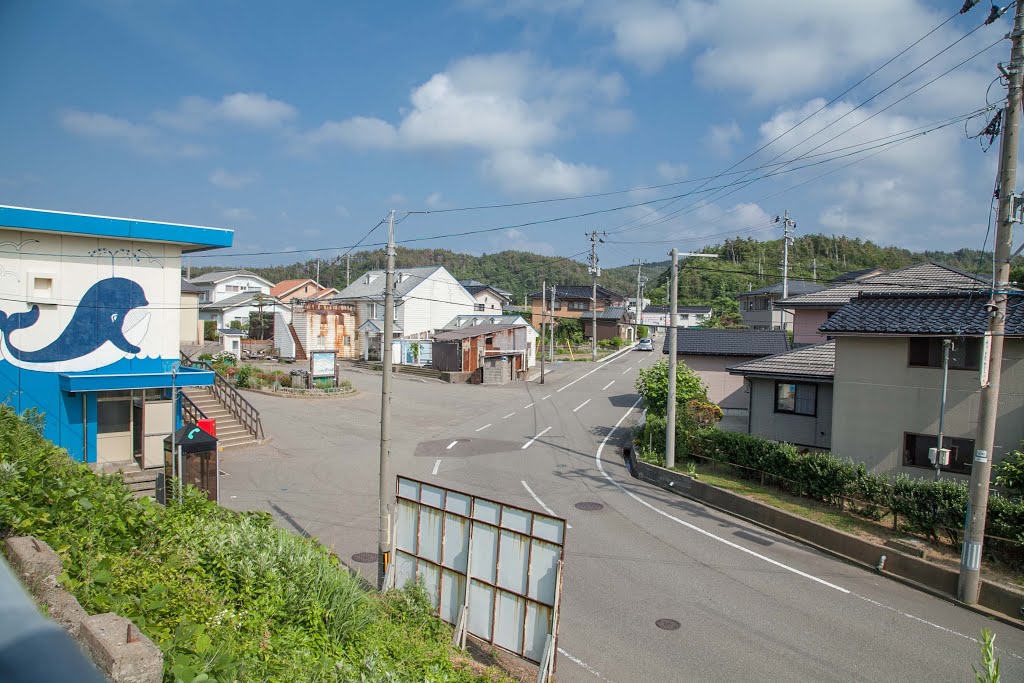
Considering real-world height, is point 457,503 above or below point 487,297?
below

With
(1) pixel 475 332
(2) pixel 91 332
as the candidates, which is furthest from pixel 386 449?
(1) pixel 475 332

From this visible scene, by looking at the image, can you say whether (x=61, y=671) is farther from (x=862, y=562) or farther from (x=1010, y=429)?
(x=1010, y=429)

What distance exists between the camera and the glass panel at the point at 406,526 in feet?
33.6

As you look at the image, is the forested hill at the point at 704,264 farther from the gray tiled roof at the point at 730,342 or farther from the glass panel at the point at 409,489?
the glass panel at the point at 409,489

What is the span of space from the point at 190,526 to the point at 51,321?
1294 cm

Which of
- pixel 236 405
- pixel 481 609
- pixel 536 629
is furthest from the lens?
pixel 236 405

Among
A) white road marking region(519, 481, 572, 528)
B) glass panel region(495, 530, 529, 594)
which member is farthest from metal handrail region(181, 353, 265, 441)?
glass panel region(495, 530, 529, 594)

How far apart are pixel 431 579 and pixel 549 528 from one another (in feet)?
8.09

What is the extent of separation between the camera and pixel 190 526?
7855 mm

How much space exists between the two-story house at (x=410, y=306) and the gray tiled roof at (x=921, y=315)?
36.7 meters

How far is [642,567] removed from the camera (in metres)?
12.6

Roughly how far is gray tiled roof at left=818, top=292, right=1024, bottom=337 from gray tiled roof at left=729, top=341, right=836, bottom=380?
12.4 ft

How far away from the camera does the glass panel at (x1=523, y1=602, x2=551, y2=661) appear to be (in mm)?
8375

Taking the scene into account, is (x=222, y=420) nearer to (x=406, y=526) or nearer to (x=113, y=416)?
(x=113, y=416)
